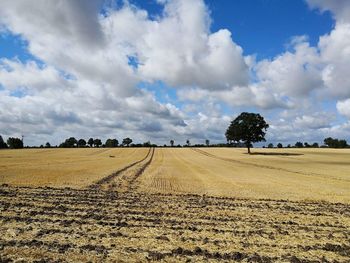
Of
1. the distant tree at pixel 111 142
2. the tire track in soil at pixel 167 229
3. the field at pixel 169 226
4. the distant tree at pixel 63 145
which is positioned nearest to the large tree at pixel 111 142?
the distant tree at pixel 111 142

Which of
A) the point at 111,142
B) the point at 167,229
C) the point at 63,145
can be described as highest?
the point at 111,142

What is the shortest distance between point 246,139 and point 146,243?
86221 millimetres

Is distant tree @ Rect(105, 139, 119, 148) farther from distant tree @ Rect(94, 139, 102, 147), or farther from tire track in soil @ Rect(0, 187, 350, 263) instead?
tire track in soil @ Rect(0, 187, 350, 263)

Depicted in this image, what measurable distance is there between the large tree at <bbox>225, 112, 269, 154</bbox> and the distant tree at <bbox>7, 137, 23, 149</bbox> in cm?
10206

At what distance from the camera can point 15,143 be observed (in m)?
159

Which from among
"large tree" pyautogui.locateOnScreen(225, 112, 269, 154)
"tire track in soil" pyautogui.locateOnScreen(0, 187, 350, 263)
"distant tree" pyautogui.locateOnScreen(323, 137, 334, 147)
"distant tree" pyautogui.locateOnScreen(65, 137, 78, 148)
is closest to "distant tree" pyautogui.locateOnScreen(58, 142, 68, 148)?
"distant tree" pyautogui.locateOnScreen(65, 137, 78, 148)

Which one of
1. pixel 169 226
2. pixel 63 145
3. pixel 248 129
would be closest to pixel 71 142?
pixel 63 145

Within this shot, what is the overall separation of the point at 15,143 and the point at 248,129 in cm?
10889

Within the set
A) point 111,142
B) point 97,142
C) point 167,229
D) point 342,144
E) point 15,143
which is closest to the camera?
point 167,229

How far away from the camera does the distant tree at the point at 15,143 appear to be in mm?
158500

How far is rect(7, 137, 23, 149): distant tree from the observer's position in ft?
520

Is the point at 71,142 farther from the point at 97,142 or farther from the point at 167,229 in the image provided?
the point at 167,229

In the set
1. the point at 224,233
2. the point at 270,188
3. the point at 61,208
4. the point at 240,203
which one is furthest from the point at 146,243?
the point at 270,188

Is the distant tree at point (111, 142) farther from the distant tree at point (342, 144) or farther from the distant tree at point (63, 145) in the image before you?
the distant tree at point (342, 144)
